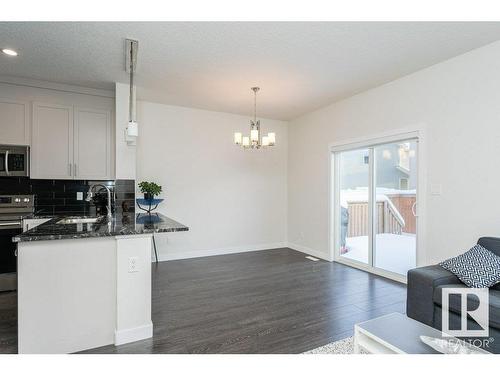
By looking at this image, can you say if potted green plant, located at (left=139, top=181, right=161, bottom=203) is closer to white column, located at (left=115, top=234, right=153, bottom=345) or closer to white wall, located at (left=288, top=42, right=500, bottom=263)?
white column, located at (left=115, top=234, right=153, bottom=345)

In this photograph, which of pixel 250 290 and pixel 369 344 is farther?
pixel 250 290

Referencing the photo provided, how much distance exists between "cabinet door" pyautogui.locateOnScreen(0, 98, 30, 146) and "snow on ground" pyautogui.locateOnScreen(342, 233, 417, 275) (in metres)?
5.18

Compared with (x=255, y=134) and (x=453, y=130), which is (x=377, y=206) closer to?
(x=453, y=130)

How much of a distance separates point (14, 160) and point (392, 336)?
4.67 metres

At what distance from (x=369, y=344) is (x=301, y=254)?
370cm

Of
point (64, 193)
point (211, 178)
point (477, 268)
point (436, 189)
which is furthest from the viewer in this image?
point (211, 178)

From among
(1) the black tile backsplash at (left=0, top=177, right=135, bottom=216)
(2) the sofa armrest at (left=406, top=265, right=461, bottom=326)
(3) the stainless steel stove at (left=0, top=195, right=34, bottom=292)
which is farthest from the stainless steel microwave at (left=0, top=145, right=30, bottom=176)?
(2) the sofa armrest at (left=406, top=265, right=461, bottom=326)

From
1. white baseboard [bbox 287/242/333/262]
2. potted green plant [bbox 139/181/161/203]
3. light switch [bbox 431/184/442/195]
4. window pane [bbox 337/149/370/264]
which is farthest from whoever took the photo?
white baseboard [bbox 287/242/333/262]

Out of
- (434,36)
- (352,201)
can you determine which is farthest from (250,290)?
(434,36)

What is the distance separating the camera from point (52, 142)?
12.6ft

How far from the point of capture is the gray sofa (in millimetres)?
2131

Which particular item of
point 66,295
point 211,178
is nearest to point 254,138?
point 211,178
